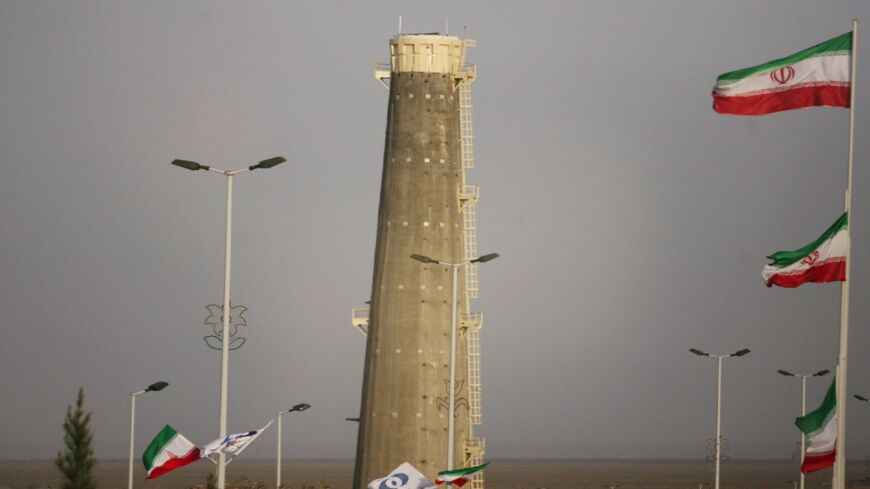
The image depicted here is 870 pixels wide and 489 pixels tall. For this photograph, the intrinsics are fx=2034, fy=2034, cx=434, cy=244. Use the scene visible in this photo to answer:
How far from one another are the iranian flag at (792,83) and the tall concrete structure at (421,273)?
133 ft

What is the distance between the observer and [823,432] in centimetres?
5422

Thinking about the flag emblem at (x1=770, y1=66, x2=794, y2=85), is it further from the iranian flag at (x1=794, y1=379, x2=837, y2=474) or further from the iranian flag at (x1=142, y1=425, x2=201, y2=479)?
the iranian flag at (x1=142, y1=425, x2=201, y2=479)

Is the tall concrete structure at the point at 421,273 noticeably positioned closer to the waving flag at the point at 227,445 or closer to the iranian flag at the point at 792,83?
the waving flag at the point at 227,445

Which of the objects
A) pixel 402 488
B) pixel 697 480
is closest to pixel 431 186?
pixel 402 488

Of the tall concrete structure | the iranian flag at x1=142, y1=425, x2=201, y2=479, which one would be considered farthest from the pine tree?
the tall concrete structure

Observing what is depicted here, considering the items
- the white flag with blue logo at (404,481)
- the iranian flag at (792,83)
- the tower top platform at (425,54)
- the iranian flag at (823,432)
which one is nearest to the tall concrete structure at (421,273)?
the tower top platform at (425,54)

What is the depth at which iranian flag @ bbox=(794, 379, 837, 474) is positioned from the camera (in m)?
53.6

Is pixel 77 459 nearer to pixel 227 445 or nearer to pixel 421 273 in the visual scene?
pixel 227 445

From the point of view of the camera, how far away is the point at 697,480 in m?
182

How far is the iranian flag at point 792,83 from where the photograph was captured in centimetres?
5022

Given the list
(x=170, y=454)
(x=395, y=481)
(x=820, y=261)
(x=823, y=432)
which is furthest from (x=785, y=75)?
(x=395, y=481)

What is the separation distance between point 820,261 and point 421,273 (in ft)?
135

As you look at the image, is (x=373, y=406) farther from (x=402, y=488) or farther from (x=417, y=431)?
(x=402, y=488)

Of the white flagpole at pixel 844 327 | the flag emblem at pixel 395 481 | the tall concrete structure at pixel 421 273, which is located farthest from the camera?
the tall concrete structure at pixel 421 273
